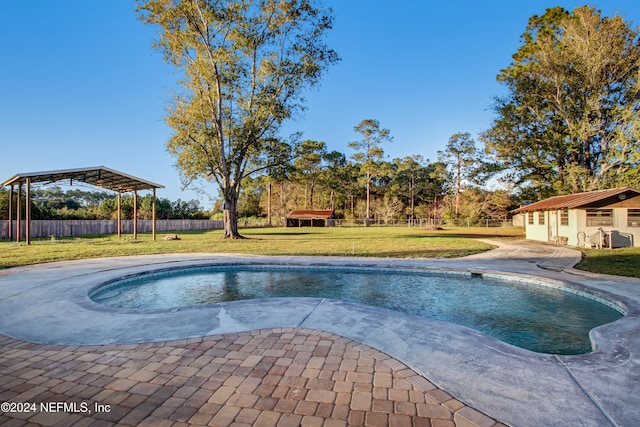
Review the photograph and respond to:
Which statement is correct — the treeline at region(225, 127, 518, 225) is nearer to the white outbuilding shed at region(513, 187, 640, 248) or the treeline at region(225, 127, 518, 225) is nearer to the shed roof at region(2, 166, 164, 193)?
the shed roof at region(2, 166, 164, 193)

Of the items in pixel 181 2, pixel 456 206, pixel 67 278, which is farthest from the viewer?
pixel 456 206

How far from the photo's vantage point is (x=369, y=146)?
47.2 meters

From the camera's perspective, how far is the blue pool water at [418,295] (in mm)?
4465

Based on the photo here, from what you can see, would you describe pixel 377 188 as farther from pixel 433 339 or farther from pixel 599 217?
pixel 433 339

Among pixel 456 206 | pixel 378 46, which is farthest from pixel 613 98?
pixel 456 206

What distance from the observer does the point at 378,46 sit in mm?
16141

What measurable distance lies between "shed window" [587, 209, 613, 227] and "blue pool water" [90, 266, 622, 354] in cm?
1098

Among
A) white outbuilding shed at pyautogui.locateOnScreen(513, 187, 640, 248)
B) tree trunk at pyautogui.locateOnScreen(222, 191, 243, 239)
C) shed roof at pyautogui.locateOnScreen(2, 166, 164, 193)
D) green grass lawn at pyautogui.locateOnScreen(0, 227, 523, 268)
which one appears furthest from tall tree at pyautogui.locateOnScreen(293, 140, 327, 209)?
white outbuilding shed at pyautogui.locateOnScreen(513, 187, 640, 248)

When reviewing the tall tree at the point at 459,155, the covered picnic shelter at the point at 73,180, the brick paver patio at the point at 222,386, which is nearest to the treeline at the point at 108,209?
the covered picnic shelter at the point at 73,180

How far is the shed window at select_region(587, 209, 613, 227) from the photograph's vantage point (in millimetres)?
14078

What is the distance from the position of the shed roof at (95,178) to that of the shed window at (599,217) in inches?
890

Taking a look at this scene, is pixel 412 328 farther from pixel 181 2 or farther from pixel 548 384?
pixel 181 2

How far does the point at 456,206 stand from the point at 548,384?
45012 millimetres

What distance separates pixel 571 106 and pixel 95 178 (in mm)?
29677
